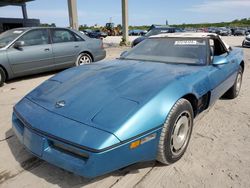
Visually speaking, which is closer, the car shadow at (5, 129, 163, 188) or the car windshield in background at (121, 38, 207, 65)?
the car shadow at (5, 129, 163, 188)

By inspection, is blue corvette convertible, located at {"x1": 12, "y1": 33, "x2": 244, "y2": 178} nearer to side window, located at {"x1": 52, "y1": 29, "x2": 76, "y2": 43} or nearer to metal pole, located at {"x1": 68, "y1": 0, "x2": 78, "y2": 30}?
side window, located at {"x1": 52, "y1": 29, "x2": 76, "y2": 43}

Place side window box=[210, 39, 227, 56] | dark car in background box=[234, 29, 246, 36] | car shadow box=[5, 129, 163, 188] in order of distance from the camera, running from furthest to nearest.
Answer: dark car in background box=[234, 29, 246, 36]
side window box=[210, 39, 227, 56]
car shadow box=[5, 129, 163, 188]

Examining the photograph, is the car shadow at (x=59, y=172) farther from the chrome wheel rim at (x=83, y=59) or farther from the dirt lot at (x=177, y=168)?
the chrome wheel rim at (x=83, y=59)

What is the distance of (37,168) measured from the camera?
2.53m

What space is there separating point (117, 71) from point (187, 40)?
4.12ft

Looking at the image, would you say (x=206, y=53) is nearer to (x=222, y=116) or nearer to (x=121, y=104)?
(x=222, y=116)

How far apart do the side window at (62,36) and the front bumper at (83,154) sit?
194 inches

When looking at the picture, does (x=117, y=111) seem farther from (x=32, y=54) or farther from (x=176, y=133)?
(x=32, y=54)

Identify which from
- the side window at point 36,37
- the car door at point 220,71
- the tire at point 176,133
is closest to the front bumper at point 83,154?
the tire at point 176,133

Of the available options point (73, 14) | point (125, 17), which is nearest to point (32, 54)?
point (73, 14)

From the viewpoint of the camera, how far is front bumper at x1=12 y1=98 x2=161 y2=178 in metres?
1.95

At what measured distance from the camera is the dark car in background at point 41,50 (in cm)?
593

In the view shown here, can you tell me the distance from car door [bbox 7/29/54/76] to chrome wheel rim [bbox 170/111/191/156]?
4.69m

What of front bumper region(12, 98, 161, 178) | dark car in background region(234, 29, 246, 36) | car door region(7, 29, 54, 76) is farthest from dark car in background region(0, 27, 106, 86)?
dark car in background region(234, 29, 246, 36)
